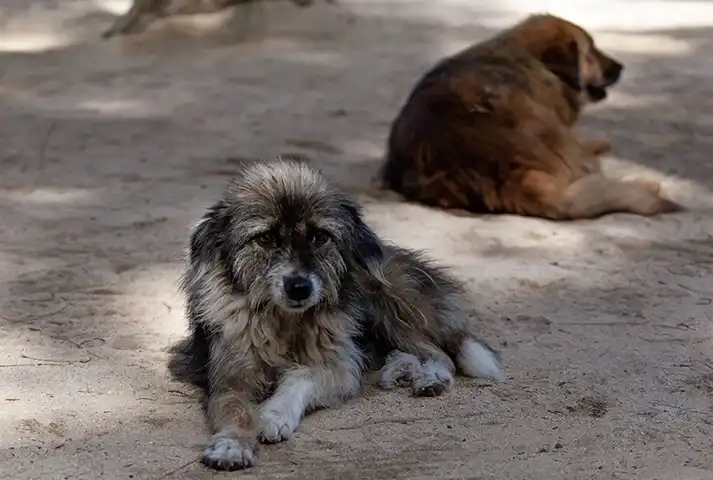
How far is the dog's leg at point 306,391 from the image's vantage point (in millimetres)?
3973

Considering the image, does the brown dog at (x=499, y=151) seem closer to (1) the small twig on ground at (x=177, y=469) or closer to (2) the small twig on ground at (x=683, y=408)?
(2) the small twig on ground at (x=683, y=408)

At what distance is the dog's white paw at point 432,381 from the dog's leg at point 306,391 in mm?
228

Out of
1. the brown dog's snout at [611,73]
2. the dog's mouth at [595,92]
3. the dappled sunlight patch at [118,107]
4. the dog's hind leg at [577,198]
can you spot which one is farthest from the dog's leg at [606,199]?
the dappled sunlight patch at [118,107]

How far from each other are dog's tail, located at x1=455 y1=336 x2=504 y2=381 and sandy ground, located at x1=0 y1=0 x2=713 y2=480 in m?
0.09

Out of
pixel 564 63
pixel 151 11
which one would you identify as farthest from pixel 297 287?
pixel 151 11

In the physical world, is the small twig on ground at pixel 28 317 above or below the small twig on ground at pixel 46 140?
above

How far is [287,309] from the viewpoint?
4.19 meters

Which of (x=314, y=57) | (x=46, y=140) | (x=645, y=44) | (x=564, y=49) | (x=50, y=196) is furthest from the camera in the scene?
(x=645, y=44)

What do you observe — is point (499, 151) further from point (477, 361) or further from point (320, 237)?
point (320, 237)

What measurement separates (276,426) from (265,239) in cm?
71

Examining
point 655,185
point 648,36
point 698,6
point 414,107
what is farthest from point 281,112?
point 698,6

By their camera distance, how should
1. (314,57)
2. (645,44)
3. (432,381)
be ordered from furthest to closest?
(645,44), (314,57), (432,381)

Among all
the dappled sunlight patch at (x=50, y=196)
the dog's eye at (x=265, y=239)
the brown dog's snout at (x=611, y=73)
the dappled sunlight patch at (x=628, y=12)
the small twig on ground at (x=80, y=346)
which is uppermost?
the dog's eye at (x=265, y=239)

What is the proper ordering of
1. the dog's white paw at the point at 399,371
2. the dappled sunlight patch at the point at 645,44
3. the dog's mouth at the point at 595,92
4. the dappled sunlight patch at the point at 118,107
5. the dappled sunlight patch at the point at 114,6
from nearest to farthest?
the dog's white paw at the point at 399,371, the dog's mouth at the point at 595,92, the dappled sunlight patch at the point at 118,107, the dappled sunlight patch at the point at 645,44, the dappled sunlight patch at the point at 114,6
